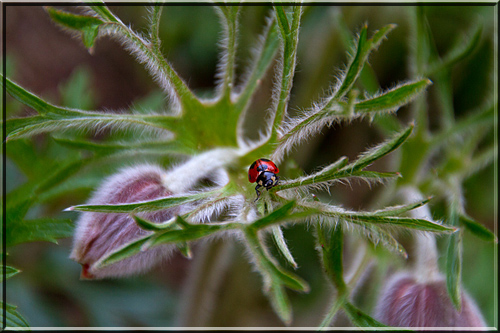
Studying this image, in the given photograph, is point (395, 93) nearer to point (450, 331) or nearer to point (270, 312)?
point (450, 331)

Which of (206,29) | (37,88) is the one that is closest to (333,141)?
(206,29)

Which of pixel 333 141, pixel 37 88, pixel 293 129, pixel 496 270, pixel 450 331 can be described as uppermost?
pixel 37 88

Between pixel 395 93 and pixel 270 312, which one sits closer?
pixel 395 93

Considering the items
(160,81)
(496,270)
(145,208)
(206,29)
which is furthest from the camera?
(206,29)

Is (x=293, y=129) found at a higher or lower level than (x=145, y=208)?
higher

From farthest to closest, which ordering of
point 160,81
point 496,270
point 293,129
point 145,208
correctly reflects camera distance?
point 496,270
point 160,81
point 293,129
point 145,208

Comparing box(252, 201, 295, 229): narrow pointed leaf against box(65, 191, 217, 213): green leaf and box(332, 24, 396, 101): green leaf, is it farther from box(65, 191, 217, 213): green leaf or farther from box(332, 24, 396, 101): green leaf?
box(332, 24, 396, 101): green leaf
